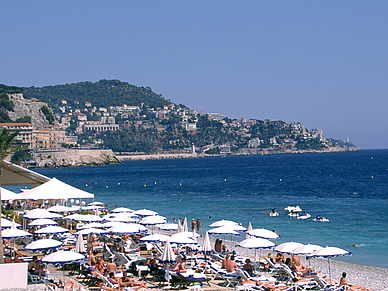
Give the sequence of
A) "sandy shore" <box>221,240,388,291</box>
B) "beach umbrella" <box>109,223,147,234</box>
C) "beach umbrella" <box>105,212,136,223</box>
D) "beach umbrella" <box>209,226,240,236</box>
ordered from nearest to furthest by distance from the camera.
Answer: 1. "sandy shore" <box>221,240,388,291</box>
2. "beach umbrella" <box>109,223,147,234</box>
3. "beach umbrella" <box>209,226,240,236</box>
4. "beach umbrella" <box>105,212,136,223</box>

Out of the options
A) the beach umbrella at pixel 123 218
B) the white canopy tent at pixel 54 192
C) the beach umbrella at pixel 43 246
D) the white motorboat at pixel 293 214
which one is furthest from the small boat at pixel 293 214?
the beach umbrella at pixel 43 246

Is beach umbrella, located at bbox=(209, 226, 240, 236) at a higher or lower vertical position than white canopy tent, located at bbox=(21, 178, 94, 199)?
lower

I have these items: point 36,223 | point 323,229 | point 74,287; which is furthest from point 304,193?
point 74,287

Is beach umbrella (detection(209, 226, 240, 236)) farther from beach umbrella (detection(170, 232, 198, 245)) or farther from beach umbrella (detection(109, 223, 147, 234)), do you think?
beach umbrella (detection(109, 223, 147, 234))

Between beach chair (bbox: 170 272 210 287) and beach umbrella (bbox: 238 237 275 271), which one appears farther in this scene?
beach umbrella (bbox: 238 237 275 271)

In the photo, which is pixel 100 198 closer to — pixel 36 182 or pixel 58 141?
pixel 36 182

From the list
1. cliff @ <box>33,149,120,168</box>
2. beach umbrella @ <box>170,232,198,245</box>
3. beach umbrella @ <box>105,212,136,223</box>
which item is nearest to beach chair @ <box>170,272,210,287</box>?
beach umbrella @ <box>170,232,198,245</box>

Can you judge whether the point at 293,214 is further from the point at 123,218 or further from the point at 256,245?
the point at 256,245

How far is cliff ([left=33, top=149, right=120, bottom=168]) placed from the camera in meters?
130

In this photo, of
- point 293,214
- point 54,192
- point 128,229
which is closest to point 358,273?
point 128,229

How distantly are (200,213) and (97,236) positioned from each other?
45.8 ft

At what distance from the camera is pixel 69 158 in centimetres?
13625

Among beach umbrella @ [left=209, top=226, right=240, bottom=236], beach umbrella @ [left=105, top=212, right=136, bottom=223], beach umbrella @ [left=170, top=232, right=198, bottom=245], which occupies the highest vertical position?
beach umbrella @ [left=170, top=232, right=198, bottom=245]

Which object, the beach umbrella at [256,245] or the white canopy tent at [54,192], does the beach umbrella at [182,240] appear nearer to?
the beach umbrella at [256,245]
